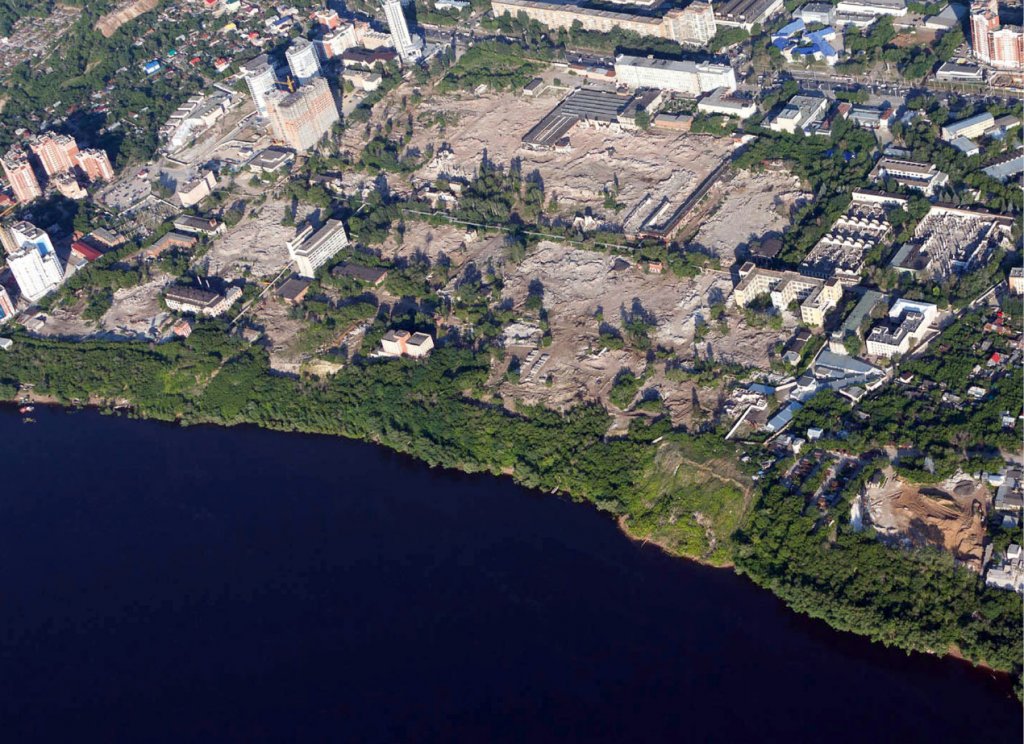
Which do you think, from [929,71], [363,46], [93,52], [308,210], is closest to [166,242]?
[308,210]

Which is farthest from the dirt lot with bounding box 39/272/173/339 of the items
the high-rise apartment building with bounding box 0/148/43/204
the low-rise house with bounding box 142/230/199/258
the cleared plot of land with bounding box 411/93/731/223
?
the cleared plot of land with bounding box 411/93/731/223

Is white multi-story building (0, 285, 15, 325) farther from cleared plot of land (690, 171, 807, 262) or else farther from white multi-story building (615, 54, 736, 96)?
white multi-story building (615, 54, 736, 96)

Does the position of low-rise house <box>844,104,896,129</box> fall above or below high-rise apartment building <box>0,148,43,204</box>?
below

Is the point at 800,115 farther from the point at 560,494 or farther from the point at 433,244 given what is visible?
the point at 560,494

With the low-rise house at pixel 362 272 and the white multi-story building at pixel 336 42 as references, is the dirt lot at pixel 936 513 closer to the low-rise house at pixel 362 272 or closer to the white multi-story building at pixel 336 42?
the low-rise house at pixel 362 272

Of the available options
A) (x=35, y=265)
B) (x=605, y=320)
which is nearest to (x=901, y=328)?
(x=605, y=320)
